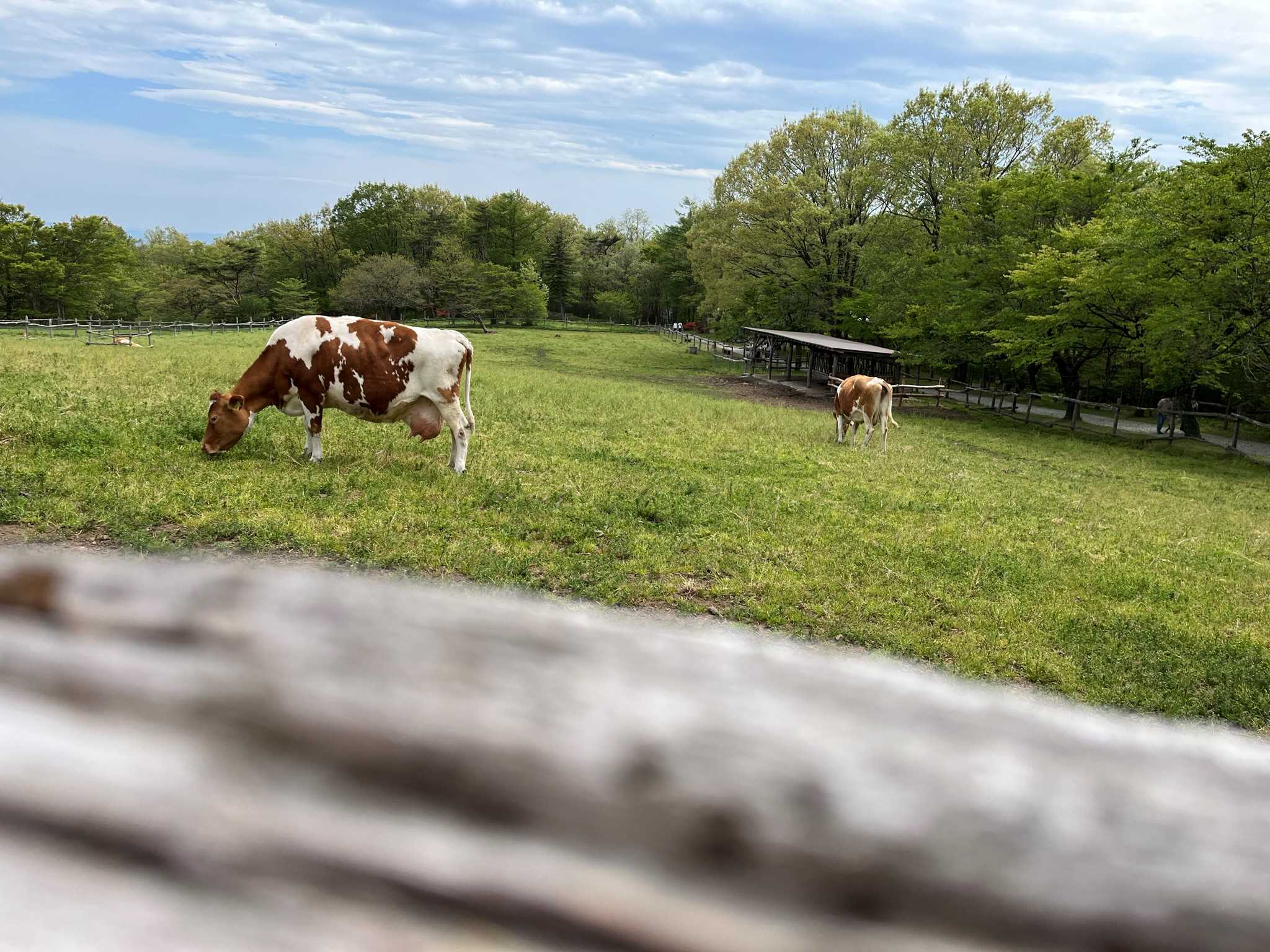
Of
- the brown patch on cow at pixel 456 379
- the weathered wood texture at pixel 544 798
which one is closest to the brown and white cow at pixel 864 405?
the brown patch on cow at pixel 456 379

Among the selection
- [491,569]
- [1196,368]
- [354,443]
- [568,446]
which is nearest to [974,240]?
[1196,368]

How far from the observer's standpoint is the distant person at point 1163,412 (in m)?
27.5

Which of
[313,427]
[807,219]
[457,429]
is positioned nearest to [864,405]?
[457,429]

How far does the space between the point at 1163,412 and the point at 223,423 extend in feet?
95.5

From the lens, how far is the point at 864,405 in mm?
18828

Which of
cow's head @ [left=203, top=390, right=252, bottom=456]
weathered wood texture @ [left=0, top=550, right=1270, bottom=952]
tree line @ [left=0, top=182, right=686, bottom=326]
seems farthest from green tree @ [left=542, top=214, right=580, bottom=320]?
weathered wood texture @ [left=0, top=550, right=1270, bottom=952]

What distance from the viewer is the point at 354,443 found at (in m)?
11.7

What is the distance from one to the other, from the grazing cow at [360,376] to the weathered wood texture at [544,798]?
986 centimetres

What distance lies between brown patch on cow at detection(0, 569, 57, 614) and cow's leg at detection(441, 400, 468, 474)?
9.73 metres

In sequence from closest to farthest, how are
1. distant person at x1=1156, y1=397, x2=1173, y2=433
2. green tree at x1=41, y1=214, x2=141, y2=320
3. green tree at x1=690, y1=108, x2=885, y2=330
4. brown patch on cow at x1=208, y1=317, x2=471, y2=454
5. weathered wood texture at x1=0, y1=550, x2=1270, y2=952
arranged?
weathered wood texture at x1=0, y1=550, x2=1270, y2=952 → brown patch on cow at x1=208, y1=317, x2=471, y2=454 → distant person at x1=1156, y1=397, x2=1173, y2=433 → green tree at x1=690, y1=108, x2=885, y2=330 → green tree at x1=41, y1=214, x2=141, y2=320

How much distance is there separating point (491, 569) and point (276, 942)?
6.22 metres

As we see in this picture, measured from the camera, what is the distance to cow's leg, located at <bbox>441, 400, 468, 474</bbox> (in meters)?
10.5

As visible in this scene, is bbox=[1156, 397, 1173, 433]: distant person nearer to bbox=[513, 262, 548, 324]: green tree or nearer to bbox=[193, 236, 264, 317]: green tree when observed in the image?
bbox=[513, 262, 548, 324]: green tree

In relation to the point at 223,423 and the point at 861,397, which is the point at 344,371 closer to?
the point at 223,423
